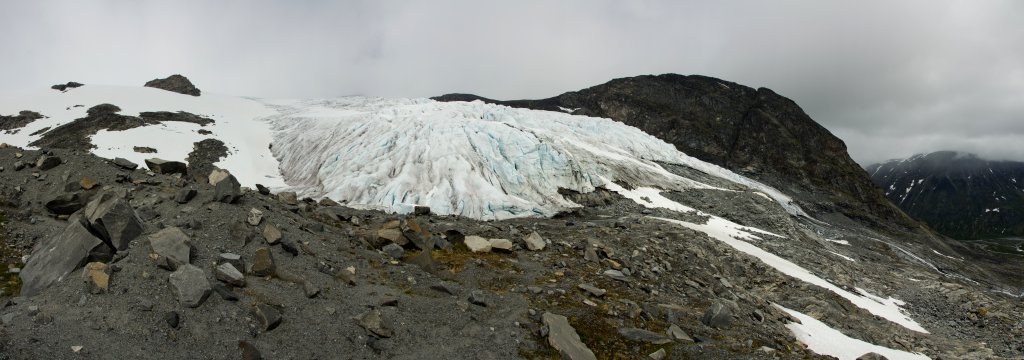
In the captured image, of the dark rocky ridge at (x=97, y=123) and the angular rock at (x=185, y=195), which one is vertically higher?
the angular rock at (x=185, y=195)

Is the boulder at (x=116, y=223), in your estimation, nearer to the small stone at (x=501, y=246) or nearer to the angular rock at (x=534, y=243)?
the small stone at (x=501, y=246)

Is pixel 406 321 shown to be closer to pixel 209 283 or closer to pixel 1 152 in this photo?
pixel 209 283

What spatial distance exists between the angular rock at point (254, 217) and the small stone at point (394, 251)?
4.07 m

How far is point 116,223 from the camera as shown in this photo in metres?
12.1

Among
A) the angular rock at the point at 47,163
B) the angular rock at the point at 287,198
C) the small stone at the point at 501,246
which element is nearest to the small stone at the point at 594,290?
the small stone at the point at 501,246

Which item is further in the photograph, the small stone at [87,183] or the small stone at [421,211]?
the small stone at [421,211]

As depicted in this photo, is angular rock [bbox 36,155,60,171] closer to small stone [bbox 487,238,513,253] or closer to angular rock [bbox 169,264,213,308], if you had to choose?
angular rock [bbox 169,264,213,308]

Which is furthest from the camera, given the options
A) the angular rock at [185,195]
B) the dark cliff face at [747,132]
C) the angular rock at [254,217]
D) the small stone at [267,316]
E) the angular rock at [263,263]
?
the dark cliff face at [747,132]

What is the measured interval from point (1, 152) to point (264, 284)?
51.1 feet

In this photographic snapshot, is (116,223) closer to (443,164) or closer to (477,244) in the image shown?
(477,244)

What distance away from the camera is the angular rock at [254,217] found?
14773 mm

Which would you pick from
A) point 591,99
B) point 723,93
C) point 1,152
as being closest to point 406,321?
point 1,152

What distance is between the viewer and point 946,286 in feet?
109

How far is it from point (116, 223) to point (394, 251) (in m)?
7.54
